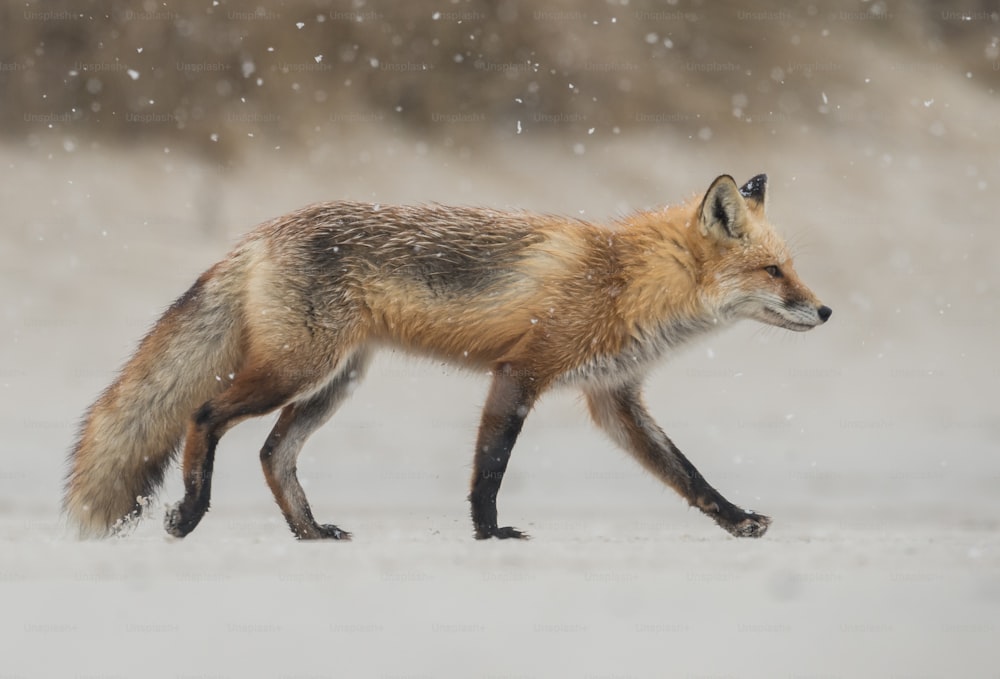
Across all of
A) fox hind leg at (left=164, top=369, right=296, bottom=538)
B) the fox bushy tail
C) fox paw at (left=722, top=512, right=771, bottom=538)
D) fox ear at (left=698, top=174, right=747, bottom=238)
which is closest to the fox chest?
fox ear at (left=698, top=174, right=747, bottom=238)

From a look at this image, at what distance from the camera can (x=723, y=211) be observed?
189 inches

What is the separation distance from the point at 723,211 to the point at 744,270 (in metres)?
0.25

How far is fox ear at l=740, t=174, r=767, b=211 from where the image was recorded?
5.06 m

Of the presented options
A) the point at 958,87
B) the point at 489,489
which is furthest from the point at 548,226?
the point at 958,87

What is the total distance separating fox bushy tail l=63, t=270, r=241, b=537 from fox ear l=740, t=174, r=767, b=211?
84.5 inches

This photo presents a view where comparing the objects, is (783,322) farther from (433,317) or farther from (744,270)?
(433,317)

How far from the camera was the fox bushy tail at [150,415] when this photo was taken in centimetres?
484

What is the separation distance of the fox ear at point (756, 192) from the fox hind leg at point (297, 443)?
1.73m

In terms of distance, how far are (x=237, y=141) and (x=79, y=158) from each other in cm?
165

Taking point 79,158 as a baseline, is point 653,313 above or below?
above

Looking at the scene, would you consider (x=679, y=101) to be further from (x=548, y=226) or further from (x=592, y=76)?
(x=548, y=226)

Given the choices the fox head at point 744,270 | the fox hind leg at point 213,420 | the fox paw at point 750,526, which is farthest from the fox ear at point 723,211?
the fox hind leg at point 213,420

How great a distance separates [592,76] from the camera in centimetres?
1359

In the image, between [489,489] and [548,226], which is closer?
[489,489]
